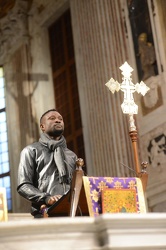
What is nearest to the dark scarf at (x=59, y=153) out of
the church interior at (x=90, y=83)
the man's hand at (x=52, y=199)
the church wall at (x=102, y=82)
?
the man's hand at (x=52, y=199)

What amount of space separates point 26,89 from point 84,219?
12401 mm

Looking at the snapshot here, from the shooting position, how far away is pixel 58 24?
16.0 meters

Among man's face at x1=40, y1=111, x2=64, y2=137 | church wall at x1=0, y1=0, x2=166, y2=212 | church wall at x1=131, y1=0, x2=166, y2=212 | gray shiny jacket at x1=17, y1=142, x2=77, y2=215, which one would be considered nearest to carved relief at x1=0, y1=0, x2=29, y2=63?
church wall at x1=0, y1=0, x2=166, y2=212

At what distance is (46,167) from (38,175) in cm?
10

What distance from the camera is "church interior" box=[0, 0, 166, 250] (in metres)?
11.2

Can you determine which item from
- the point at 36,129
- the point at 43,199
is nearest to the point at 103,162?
the point at 36,129

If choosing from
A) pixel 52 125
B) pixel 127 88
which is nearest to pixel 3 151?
pixel 127 88

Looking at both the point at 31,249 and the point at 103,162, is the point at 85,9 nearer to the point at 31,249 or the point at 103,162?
the point at 103,162

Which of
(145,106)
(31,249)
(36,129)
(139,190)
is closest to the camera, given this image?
(31,249)

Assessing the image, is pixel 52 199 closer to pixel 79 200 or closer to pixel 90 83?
pixel 79 200

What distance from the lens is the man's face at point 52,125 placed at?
5875 mm

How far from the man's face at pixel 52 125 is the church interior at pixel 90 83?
71cm

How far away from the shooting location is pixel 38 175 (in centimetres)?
572

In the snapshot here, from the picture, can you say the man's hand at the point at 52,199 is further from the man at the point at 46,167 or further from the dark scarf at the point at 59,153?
the dark scarf at the point at 59,153
